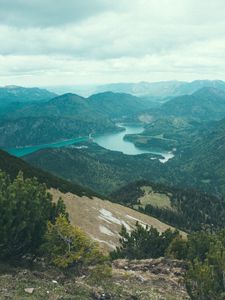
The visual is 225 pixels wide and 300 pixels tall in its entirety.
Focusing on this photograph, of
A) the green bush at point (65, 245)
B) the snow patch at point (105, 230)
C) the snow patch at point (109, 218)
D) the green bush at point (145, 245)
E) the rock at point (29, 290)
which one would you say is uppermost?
the green bush at point (65, 245)

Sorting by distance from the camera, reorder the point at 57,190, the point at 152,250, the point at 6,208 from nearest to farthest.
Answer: the point at 6,208
the point at 152,250
the point at 57,190

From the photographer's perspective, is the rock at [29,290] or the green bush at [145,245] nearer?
the rock at [29,290]

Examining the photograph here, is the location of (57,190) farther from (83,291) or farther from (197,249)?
(83,291)

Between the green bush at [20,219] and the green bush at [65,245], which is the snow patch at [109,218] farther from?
the green bush at [65,245]

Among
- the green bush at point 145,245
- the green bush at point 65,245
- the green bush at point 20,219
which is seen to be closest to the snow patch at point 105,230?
the green bush at point 145,245

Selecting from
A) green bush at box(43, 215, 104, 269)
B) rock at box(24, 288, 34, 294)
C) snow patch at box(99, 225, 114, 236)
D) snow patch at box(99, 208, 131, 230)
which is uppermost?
green bush at box(43, 215, 104, 269)

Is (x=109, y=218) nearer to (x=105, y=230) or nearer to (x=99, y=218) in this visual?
(x=99, y=218)

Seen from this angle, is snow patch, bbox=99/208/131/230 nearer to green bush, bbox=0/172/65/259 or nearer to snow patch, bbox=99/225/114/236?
snow patch, bbox=99/225/114/236

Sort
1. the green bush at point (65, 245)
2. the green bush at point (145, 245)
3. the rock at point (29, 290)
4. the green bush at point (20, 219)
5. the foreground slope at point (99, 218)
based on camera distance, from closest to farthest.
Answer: the rock at point (29, 290) → the green bush at point (20, 219) → the green bush at point (65, 245) → the green bush at point (145, 245) → the foreground slope at point (99, 218)

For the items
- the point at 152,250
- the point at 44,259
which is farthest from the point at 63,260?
the point at 152,250

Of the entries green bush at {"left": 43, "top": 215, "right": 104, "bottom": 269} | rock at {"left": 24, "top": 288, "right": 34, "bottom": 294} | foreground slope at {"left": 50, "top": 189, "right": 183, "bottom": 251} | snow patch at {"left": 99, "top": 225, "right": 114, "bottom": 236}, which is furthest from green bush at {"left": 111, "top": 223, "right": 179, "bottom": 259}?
snow patch at {"left": 99, "top": 225, "right": 114, "bottom": 236}

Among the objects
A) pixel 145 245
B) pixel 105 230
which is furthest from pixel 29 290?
pixel 105 230
